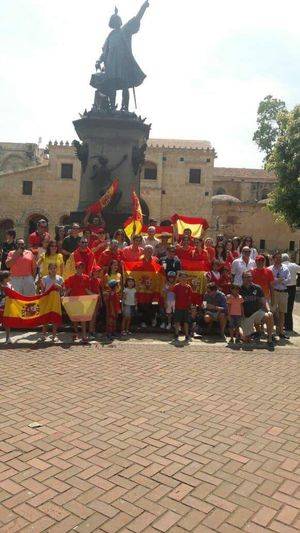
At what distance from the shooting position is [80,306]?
855 centimetres

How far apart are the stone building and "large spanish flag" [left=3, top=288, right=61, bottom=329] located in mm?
31967

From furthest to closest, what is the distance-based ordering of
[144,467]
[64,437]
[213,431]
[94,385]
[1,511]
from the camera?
[94,385]
[213,431]
[64,437]
[144,467]
[1,511]

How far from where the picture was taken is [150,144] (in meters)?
43.5

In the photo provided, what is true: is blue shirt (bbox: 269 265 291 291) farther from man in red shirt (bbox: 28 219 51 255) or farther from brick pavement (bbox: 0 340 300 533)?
man in red shirt (bbox: 28 219 51 255)

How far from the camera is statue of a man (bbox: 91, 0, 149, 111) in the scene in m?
14.4

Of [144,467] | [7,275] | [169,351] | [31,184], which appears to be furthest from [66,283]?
[31,184]

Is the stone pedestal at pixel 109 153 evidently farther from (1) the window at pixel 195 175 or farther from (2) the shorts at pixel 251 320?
(1) the window at pixel 195 175

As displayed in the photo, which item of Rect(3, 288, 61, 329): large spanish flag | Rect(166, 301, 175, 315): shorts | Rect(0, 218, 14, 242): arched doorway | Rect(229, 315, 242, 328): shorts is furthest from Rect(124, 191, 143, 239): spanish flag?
Rect(0, 218, 14, 242): arched doorway

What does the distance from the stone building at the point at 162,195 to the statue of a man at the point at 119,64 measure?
25.5 metres

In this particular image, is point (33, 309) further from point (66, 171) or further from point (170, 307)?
point (66, 171)

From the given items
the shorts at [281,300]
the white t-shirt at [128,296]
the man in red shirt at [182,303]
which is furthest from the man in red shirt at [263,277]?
the white t-shirt at [128,296]

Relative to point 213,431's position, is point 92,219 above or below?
above

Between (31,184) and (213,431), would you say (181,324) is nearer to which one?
(213,431)

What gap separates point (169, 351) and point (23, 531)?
16.4ft
